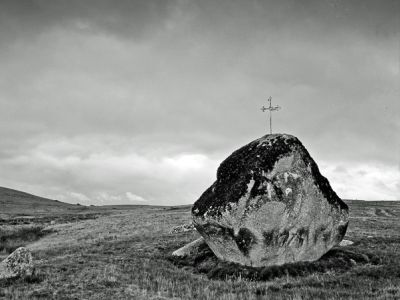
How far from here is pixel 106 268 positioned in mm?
19297

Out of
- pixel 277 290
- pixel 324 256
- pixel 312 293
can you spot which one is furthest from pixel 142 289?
pixel 324 256

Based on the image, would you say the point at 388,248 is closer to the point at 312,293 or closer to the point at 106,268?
the point at 312,293

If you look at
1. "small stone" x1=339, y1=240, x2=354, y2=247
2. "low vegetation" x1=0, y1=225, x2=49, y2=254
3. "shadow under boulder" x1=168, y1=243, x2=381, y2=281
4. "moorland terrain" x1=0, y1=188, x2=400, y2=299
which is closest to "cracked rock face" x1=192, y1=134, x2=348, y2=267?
"shadow under boulder" x1=168, y1=243, x2=381, y2=281

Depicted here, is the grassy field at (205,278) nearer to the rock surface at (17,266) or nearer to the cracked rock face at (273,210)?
the rock surface at (17,266)

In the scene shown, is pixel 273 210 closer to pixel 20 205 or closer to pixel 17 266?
pixel 17 266

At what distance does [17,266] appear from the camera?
17547 millimetres

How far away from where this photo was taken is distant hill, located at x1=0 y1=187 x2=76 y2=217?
111m

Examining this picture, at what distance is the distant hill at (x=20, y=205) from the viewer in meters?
111

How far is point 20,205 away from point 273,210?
125225 millimetres

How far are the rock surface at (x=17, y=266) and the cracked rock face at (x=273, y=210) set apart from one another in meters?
8.68

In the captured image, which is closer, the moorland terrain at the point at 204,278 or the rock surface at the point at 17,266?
the moorland terrain at the point at 204,278

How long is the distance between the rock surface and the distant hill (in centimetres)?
8911

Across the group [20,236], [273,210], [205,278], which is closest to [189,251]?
[205,278]

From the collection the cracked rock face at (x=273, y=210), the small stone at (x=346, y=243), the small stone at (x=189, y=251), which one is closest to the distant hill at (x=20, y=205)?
the small stone at (x=189, y=251)
